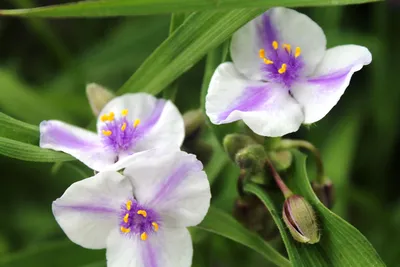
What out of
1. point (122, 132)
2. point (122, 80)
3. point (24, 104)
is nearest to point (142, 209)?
point (122, 132)

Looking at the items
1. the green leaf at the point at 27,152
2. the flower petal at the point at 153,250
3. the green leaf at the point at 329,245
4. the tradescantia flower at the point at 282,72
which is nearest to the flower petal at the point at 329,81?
the tradescantia flower at the point at 282,72

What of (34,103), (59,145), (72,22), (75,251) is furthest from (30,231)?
(59,145)

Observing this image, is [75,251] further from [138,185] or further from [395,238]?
[395,238]

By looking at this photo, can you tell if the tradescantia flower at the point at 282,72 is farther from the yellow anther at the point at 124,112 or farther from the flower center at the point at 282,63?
the yellow anther at the point at 124,112

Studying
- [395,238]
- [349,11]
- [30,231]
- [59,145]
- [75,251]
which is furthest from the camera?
[349,11]

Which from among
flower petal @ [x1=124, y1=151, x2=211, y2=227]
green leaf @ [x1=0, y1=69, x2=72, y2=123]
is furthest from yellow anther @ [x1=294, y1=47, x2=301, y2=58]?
green leaf @ [x1=0, y1=69, x2=72, y2=123]

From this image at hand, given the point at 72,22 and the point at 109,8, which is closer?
the point at 109,8
